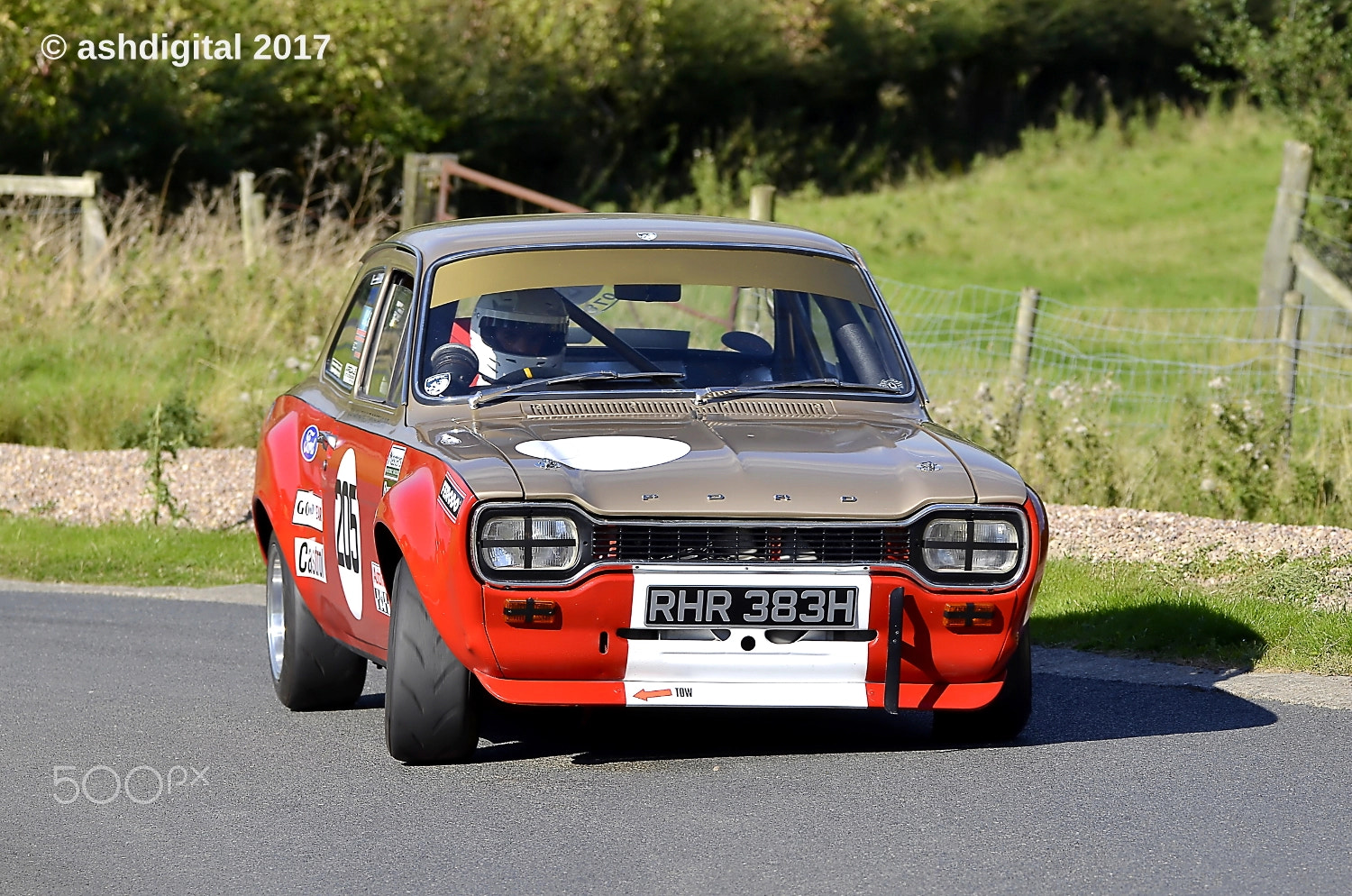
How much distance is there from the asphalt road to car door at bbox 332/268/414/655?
51cm

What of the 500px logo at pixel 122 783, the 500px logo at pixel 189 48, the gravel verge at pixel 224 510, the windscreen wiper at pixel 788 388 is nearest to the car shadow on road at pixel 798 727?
the 500px logo at pixel 122 783

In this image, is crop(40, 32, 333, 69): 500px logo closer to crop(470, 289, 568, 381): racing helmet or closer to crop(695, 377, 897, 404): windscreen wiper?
crop(470, 289, 568, 381): racing helmet

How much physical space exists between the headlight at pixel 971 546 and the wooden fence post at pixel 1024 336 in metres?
8.59

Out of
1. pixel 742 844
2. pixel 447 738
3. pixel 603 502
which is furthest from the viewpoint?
pixel 447 738

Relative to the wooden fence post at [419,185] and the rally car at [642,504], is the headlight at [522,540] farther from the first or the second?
the wooden fence post at [419,185]

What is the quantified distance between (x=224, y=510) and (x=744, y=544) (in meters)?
7.72

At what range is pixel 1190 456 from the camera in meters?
13.0

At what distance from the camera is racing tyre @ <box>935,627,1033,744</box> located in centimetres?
655

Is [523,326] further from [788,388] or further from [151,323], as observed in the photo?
[151,323]

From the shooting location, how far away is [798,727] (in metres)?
7.10

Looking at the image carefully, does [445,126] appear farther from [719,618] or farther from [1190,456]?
[719,618]

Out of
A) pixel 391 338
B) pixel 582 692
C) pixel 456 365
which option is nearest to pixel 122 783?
pixel 582 692

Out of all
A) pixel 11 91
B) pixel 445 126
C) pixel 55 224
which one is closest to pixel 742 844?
pixel 55 224

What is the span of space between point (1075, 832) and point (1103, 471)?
7.52 meters
